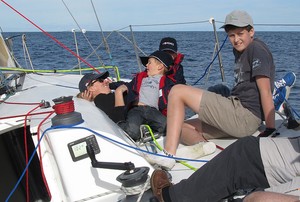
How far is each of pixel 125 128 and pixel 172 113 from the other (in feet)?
1.73

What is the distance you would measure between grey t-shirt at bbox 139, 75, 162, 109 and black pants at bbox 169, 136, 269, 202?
1.29 metres

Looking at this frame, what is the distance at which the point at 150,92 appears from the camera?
2996mm

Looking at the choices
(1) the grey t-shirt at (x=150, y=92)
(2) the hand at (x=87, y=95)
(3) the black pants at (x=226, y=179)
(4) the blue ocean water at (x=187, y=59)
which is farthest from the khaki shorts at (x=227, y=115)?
(4) the blue ocean water at (x=187, y=59)

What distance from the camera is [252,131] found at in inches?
103

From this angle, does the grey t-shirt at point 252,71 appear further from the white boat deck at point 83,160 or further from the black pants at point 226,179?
the black pants at point 226,179

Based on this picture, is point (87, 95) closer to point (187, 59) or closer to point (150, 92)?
point (150, 92)

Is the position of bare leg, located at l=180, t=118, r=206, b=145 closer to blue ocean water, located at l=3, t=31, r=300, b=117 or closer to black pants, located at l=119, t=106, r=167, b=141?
black pants, located at l=119, t=106, r=167, b=141

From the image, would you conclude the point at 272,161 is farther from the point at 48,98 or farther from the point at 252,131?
the point at 48,98

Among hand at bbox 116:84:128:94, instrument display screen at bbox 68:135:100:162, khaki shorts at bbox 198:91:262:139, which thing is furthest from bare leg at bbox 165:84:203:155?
hand at bbox 116:84:128:94

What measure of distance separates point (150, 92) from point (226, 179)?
4.55 ft

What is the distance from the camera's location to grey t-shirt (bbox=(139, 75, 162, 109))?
2986 mm

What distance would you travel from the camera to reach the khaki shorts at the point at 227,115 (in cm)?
249

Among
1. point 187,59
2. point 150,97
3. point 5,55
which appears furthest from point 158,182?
point 187,59

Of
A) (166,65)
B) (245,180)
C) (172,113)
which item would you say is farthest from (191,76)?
(245,180)
